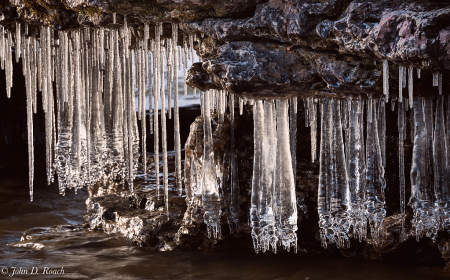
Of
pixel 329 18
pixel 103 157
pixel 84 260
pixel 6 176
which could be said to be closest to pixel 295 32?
pixel 329 18

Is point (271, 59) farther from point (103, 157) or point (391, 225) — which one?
point (103, 157)

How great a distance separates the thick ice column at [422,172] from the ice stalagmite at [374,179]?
312 millimetres

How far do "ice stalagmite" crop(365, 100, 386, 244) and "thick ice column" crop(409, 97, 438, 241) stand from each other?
31 centimetres

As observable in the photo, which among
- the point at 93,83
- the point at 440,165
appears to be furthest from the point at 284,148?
the point at 93,83

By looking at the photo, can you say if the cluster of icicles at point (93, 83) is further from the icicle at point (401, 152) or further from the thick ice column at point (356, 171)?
the icicle at point (401, 152)

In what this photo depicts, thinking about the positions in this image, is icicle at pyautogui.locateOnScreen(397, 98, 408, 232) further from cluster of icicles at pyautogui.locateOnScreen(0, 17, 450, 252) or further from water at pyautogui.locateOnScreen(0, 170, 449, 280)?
water at pyautogui.locateOnScreen(0, 170, 449, 280)

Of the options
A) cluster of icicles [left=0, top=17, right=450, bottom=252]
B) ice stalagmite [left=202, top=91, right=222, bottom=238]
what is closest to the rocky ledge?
cluster of icicles [left=0, top=17, right=450, bottom=252]

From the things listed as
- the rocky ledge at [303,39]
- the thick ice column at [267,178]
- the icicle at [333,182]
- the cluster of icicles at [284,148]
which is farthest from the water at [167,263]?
the rocky ledge at [303,39]

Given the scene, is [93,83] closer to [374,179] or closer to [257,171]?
[257,171]

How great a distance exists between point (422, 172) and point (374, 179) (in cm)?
48

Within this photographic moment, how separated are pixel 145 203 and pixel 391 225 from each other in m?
3.60

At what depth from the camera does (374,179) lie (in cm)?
453

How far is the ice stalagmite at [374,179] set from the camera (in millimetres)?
4434

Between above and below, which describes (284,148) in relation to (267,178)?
above
